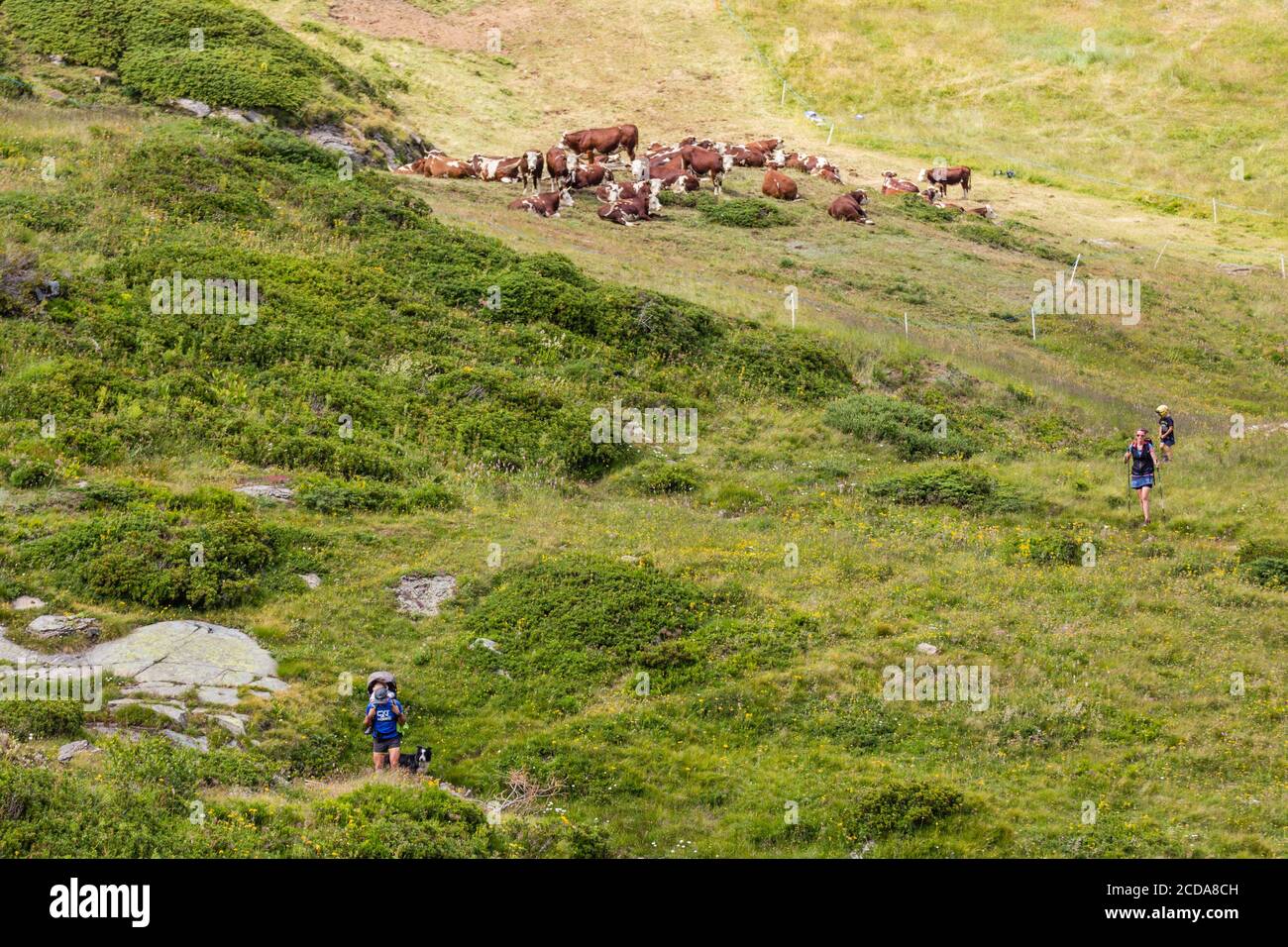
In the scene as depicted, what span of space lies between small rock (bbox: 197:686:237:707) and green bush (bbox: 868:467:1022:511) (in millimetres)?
14142

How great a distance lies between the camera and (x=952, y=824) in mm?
14836

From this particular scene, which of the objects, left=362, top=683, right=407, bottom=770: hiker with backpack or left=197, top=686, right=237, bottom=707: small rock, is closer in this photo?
left=362, top=683, right=407, bottom=770: hiker with backpack

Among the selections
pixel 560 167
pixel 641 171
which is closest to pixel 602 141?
pixel 641 171

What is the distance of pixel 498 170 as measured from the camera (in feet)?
156

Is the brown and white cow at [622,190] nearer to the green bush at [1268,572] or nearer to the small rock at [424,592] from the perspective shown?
the small rock at [424,592]

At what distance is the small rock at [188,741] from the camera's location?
47.8ft

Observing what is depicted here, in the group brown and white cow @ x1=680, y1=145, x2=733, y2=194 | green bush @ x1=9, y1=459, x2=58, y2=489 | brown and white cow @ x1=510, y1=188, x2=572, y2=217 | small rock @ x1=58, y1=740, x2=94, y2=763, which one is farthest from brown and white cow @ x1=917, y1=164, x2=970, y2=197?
small rock @ x1=58, y1=740, x2=94, y2=763

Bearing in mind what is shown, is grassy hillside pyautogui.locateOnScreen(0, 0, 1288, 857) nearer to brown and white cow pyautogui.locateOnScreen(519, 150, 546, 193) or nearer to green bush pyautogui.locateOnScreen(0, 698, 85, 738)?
green bush pyautogui.locateOnScreen(0, 698, 85, 738)

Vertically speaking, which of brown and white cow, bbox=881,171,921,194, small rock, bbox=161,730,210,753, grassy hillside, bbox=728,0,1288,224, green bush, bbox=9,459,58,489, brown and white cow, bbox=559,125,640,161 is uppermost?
grassy hillside, bbox=728,0,1288,224

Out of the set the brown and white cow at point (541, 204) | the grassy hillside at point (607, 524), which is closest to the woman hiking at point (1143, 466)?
the grassy hillside at point (607, 524)

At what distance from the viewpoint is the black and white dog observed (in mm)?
15367

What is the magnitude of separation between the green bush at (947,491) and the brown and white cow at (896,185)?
100 feet

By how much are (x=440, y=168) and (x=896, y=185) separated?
20027 mm

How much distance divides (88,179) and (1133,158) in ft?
164
